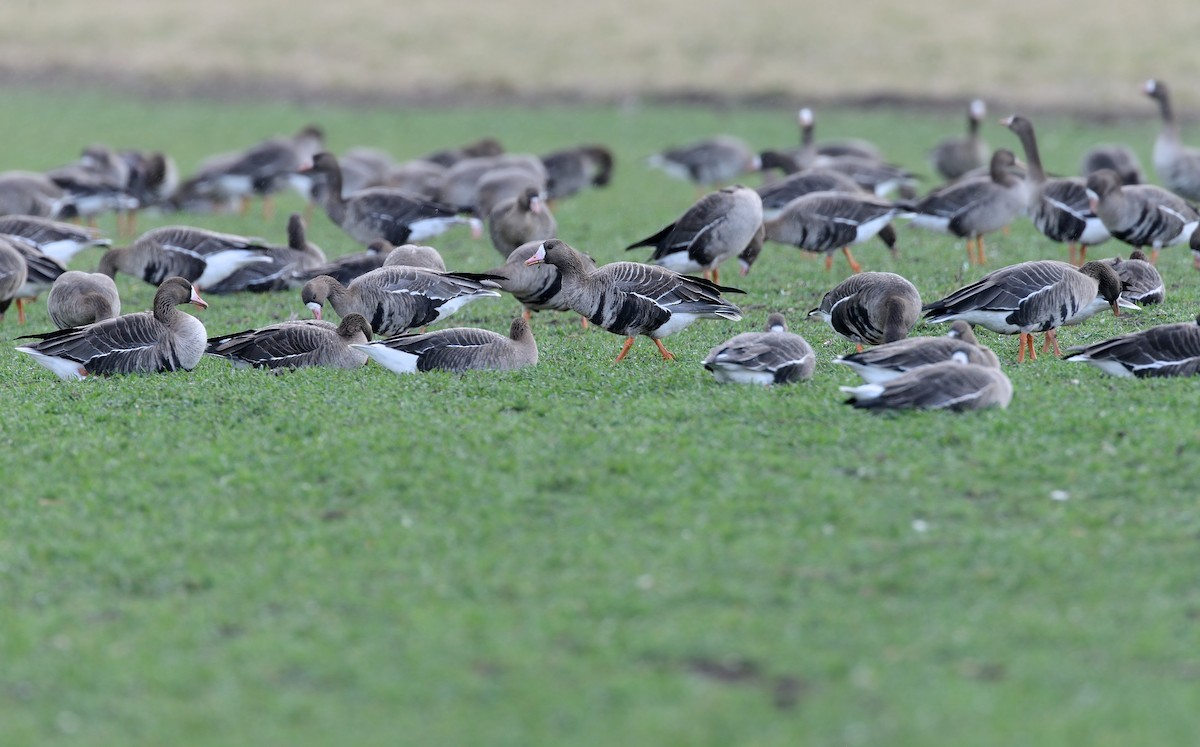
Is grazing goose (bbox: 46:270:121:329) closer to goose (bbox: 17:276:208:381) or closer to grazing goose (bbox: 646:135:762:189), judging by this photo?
goose (bbox: 17:276:208:381)

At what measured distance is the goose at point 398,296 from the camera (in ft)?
45.6

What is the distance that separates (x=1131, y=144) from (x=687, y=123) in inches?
488

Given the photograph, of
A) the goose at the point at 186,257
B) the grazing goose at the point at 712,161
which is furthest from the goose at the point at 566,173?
the goose at the point at 186,257

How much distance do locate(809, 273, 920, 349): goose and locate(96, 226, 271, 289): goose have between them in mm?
7781

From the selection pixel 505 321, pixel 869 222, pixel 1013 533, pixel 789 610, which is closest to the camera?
pixel 789 610

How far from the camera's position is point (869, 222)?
17547 mm

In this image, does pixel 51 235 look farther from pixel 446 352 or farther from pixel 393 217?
pixel 446 352

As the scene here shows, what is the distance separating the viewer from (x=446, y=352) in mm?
12305

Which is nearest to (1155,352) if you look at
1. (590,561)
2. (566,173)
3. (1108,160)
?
(590,561)

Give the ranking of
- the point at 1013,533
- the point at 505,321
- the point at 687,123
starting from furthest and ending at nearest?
1. the point at 687,123
2. the point at 505,321
3. the point at 1013,533

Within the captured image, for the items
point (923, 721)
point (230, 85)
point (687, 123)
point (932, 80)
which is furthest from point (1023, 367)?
point (230, 85)

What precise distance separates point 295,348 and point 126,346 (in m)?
1.50

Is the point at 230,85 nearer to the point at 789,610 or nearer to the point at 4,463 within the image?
the point at 4,463

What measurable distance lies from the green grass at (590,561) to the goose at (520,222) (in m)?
4.95
